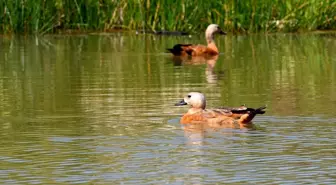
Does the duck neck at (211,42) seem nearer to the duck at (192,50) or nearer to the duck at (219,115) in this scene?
the duck at (192,50)

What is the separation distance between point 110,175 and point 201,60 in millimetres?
11487

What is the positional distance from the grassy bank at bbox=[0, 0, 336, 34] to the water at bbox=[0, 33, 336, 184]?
318 cm

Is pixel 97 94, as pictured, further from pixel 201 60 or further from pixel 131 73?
pixel 201 60

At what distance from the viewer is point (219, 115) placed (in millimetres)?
10531

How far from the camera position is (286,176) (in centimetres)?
788

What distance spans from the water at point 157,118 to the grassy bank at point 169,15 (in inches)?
125

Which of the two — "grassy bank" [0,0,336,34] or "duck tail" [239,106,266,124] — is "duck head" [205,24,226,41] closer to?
"grassy bank" [0,0,336,34]

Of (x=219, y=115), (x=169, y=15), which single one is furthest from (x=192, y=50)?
(x=219, y=115)

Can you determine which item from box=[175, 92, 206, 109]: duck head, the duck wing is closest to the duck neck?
box=[175, 92, 206, 109]: duck head

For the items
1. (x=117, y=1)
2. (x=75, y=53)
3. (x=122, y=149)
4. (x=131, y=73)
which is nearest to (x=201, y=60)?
(x=75, y=53)

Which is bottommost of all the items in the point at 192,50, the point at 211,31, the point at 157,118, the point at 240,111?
the point at 157,118

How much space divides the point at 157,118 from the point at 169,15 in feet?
41.6

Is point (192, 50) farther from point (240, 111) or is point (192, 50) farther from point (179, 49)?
point (240, 111)

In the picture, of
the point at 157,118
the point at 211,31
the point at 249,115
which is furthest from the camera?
the point at 211,31
